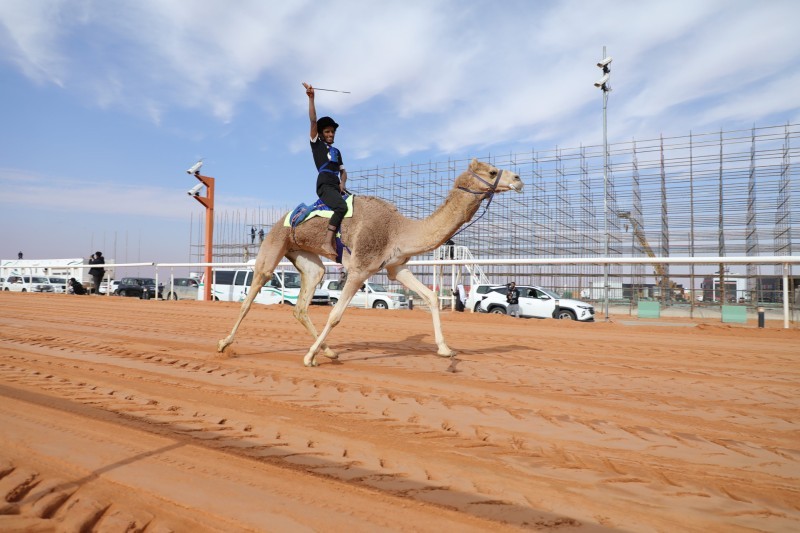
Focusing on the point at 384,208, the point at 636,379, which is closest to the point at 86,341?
the point at 384,208

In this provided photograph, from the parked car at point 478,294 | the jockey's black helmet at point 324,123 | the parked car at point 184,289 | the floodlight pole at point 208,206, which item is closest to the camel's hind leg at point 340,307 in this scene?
the jockey's black helmet at point 324,123

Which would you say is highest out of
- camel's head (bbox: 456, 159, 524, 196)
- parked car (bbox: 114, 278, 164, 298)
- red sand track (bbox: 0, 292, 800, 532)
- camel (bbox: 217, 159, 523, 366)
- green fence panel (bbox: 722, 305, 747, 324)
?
camel's head (bbox: 456, 159, 524, 196)

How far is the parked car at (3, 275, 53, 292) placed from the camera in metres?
33.0

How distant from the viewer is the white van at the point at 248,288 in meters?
21.0

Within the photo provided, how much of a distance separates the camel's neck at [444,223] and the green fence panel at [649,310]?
1352 cm

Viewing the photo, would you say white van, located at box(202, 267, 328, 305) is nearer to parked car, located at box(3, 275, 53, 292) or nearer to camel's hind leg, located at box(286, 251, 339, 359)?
camel's hind leg, located at box(286, 251, 339, 359)

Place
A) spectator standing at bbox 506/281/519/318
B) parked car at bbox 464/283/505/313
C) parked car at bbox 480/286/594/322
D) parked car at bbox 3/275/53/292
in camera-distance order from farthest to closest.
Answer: parked car at bbox 3/275/53/292 → parked car at bbox 464/283/505/313 → spectator standing at bbox 506/281/519/318 → parked car at bbox 480/286/594/322

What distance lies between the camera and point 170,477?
8.57 ft

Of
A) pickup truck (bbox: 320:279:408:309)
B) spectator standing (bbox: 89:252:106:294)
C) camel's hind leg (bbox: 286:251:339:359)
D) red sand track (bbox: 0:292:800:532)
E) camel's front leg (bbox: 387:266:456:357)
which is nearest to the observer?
red sand track (bbox: 0:292:800:532)

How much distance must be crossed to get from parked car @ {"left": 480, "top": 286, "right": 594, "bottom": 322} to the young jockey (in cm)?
1480

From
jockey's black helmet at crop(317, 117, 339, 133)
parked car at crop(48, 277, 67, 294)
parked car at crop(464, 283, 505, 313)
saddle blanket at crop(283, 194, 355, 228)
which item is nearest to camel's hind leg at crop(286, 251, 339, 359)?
saddle blanket at crop(283, 194, 355, 228)

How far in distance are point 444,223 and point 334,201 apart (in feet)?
4.64

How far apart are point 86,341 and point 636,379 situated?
305 inches

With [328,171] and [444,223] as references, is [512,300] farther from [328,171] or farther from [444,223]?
[328,171]
